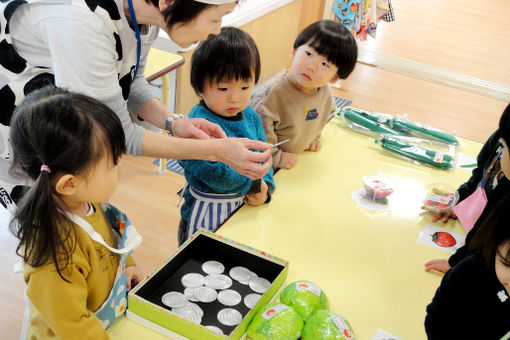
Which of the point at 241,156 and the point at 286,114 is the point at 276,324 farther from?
the point at 286,114

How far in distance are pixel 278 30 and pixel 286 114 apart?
8.46ft

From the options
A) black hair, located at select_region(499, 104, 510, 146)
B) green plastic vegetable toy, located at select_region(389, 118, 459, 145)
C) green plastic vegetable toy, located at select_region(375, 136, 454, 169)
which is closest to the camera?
black hair, located at select_region(499, 104, 510, 146)

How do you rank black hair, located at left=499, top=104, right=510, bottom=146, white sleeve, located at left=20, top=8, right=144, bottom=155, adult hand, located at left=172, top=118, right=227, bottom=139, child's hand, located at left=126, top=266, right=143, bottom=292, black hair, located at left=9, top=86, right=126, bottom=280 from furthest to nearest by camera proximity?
adult hand, located at left=172, top=118, right=227, bottom=139 → child's hand, located at left=126, top=266, right=143, bottom=292 → black hair, located at left=499, top=104, right=510, bottom=146 → white sleeve, located at left=20, top=8, right=144, bottom=155 → black hair, located at left=9, top=86, right=126, bottom=280

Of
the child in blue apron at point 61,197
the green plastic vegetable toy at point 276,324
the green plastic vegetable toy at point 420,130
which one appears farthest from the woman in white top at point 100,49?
the green plastic vegetable toy at point 420,130

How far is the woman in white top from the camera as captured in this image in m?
1.11

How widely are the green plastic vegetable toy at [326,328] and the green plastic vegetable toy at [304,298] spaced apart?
0.03 meters

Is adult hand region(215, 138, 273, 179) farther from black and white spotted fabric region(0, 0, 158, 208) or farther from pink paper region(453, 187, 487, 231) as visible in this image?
pink paper region(453, 187, 487, 231)

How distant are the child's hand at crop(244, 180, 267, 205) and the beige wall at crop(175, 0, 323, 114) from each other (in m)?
1.88

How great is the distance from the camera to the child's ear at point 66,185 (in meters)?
0.95

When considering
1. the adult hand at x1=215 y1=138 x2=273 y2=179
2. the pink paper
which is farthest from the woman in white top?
the pink paper

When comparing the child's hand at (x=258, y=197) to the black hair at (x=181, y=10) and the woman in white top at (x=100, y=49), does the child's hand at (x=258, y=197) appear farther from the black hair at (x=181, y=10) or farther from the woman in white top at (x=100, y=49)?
the black hair at (x=181, y=10)

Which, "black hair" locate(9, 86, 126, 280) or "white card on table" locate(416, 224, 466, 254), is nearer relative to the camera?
"black hair" locate(9, 86, 126, 280)

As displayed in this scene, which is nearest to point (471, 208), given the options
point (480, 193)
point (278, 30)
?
point (480, 193)

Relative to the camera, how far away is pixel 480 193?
5.28 feet
